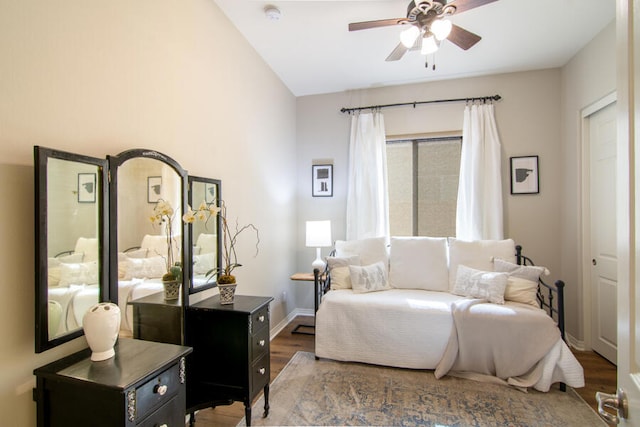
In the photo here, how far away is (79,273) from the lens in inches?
50.8

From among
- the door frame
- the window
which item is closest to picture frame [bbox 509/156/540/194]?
the door frame

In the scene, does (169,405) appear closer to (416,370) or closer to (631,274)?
(631,274)

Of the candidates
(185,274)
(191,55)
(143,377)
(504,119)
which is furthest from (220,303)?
(504,119)

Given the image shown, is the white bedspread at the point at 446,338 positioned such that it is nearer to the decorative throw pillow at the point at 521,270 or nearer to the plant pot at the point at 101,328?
the decorative throw pillow at the point at 521,270

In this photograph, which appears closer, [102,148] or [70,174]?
[70,174]

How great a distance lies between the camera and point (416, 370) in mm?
2697

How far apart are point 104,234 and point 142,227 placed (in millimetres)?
255

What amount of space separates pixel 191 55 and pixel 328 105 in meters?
2.29

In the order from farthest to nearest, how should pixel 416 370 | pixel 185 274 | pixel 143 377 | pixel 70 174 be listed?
pixel 416 370 < pixel 185 274 < pixel 70 174 < pixel 143 377

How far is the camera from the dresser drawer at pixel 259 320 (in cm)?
193

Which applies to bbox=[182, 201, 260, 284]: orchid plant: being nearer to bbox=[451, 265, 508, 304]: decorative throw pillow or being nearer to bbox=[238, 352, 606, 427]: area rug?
bbox=[238, 352, 606, 427]: area rug

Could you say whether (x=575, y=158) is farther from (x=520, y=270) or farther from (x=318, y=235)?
(x=318, y=235)

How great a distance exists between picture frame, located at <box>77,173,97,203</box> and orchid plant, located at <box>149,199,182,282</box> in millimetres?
378

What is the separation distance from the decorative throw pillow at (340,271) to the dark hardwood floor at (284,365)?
2.35ft
